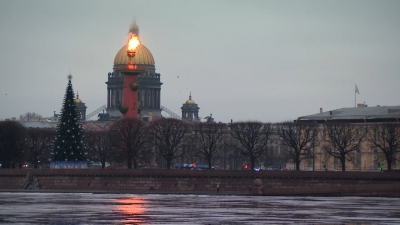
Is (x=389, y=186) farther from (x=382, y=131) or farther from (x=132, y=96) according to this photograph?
(x=132, y=96)

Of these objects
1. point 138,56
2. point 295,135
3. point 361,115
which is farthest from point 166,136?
point 138,56

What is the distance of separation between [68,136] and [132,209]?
37.3m

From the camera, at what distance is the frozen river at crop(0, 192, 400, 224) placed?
47562 millimetres

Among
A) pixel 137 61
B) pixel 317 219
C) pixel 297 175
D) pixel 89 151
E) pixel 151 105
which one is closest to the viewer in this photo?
pixel 317 219

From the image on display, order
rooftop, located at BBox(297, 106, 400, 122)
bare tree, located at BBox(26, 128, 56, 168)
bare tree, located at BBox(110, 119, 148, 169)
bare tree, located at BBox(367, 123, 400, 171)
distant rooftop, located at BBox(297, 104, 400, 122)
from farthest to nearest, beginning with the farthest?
1. rooftop, located at BBox(297, 106, 400, 122)
2. distant rooftop, located at BBox(297, 104, 400, 122)
3. bare tree, located at BBox(26, 128, 56, 168)
4. bare tree, located at BBox(110, 119, 148, 169)
5. bare tree, located at BBox(367, 123, 400, 171)

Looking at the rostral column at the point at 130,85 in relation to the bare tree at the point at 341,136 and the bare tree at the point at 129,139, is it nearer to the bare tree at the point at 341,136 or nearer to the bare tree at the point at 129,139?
the bare tree at the point at 129,139

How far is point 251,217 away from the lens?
49781 millimetres

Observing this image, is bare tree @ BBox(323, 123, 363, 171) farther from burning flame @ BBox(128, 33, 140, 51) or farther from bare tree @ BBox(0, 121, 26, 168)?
bare tree @ BBox(0, 121, 26, 168)

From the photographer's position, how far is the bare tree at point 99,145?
106m

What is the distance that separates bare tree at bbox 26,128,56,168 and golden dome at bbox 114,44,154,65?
5591 cm

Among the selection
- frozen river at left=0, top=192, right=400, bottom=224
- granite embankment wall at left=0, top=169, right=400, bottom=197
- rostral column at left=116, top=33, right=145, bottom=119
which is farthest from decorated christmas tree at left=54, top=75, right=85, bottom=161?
frozen river at left=0, top=192, right=400, bottom=224

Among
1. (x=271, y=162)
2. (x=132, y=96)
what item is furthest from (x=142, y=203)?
(x=271, y=162)

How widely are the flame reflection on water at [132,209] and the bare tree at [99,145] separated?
3985 centimetres

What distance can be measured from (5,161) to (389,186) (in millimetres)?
44195
